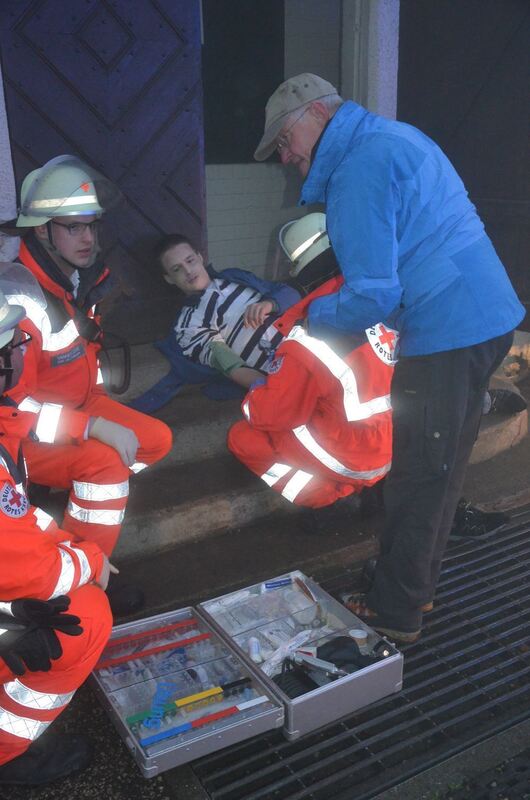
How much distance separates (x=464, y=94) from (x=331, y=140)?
4.44 metres

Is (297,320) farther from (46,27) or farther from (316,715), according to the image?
(46,27)

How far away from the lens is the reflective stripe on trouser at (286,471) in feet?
12.0

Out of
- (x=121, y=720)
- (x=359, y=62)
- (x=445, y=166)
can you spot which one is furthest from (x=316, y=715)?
(x=359, y=62)

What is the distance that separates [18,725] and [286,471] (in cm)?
181

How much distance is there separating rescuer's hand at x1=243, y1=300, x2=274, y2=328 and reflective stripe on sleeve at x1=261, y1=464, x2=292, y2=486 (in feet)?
3.38

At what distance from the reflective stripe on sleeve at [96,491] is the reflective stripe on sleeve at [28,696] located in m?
0.90

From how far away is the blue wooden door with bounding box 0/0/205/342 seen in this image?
4.61m

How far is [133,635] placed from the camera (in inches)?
113

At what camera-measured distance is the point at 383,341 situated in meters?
3.03

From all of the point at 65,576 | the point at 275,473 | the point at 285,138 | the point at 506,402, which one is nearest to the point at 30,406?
the point at 65,576

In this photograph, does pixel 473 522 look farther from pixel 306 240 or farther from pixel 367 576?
pixel 306 240

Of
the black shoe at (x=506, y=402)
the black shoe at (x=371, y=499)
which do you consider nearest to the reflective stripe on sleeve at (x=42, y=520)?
the black shoe at (x=371, y=499)

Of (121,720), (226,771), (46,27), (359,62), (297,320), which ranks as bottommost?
(226,771)

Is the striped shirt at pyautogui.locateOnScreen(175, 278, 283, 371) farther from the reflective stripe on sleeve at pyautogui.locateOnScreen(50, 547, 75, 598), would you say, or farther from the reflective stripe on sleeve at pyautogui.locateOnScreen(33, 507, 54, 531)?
the reflective stripe on sleeve at pyautogui.locateOnScreen(50, 547, 75, 598)
